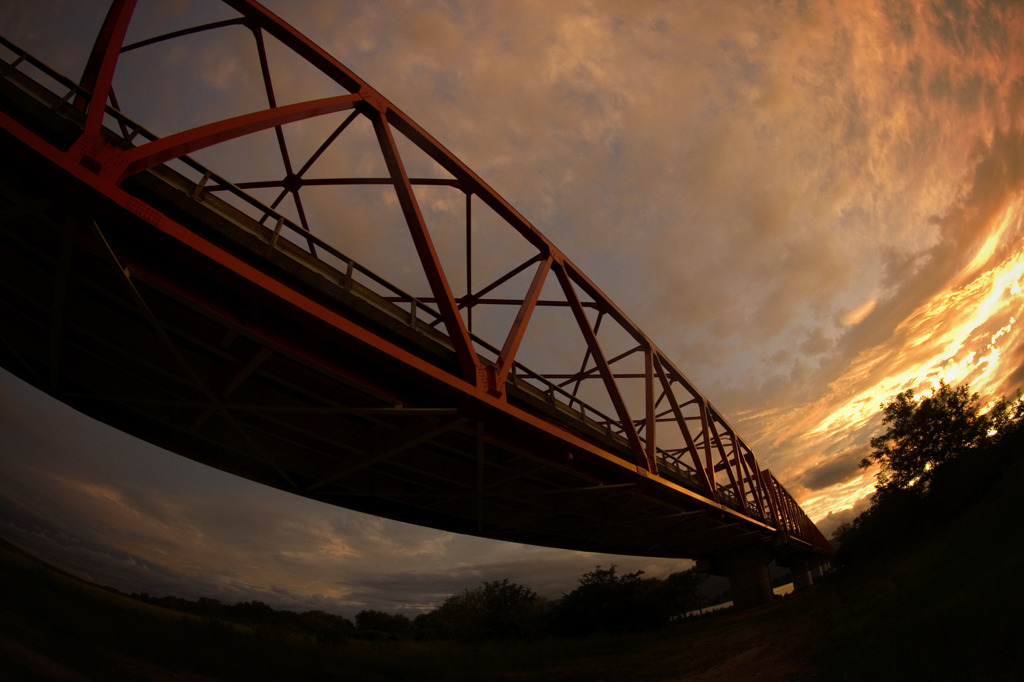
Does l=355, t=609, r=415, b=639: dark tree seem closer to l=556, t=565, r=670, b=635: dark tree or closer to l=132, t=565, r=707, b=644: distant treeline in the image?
l=132, t=565, r=707, b=644: distant treeline

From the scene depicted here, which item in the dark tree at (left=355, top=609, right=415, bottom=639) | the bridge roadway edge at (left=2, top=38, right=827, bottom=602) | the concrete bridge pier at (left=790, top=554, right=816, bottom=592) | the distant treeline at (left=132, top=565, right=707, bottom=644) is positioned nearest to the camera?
the bridge roadway edge at (left=2, top=38, right=827, bottom=602)

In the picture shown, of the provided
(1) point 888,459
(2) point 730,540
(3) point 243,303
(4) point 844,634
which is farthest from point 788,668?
(1) point 888,459

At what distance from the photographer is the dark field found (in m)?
5.74

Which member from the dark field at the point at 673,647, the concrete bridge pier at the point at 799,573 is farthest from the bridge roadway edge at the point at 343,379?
the concrete bridge pier at the point at 799,573

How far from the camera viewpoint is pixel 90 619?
1038 centimetres

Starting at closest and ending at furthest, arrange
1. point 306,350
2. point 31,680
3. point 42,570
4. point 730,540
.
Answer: point 31,680 < point 306,350 < point 42,570 < point 730,540

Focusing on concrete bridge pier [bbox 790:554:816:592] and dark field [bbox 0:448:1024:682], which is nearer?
dark field [bbox 0:448:1024:682]

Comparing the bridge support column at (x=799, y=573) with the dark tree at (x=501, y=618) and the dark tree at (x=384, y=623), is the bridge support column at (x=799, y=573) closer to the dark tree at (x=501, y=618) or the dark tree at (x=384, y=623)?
the dark tree at (x=501, y=618)

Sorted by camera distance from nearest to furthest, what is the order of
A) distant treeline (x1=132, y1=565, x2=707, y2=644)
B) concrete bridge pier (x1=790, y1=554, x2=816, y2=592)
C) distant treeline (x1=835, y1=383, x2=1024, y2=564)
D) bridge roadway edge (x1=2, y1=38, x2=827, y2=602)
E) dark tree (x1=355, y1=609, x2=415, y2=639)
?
bridge roadway edge (x1=2, y1=38, x2=827, y2=602)
distant treeline (x1=835, y1=383, x2=1024, y2=564)
distant treeline (x1=132, y1=565, x2=707, y2=644)
dark tree (x1=355, y1=609, x2=415, y2=639)
concrete bridge pier (x1=790, y1=554, x2=816, y2=592)

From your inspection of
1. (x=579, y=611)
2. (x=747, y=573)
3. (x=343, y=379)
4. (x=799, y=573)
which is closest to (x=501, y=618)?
(x=579, y=611)

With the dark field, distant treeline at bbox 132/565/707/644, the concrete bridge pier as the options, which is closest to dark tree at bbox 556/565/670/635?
distant treeline at bbox 132/565/707/644

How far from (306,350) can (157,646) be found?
28.8ft

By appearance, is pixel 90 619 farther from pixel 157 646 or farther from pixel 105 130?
pixel 105 130

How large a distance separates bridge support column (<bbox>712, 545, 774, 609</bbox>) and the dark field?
20.6 m
